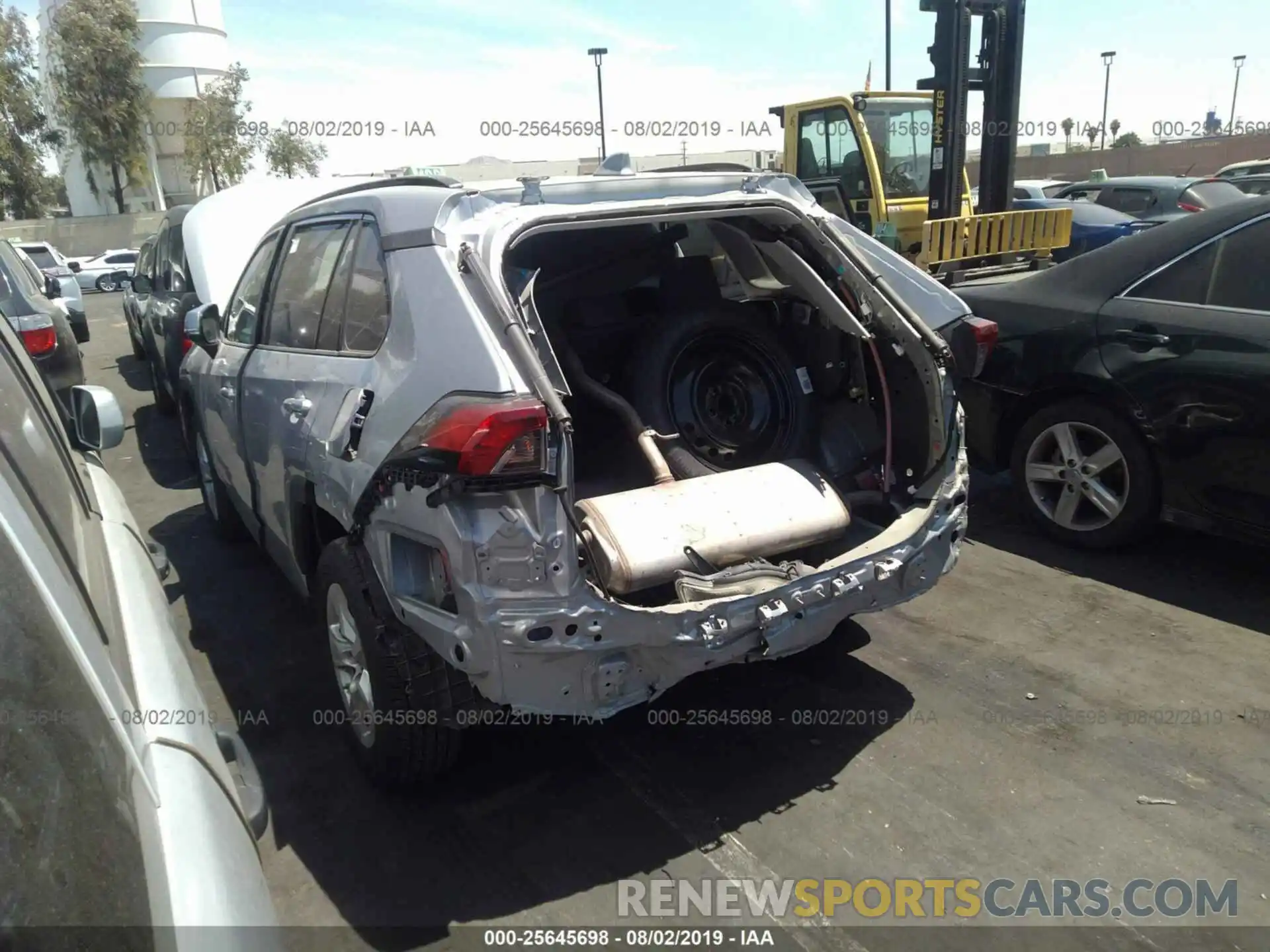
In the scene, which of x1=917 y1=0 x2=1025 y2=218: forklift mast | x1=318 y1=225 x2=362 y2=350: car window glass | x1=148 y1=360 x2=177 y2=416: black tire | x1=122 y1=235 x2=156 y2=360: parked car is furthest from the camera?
x1=122 y1=235 x2=156 y2=360: parked car

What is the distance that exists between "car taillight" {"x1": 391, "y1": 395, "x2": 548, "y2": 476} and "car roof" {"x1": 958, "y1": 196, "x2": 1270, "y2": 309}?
3.42 metres

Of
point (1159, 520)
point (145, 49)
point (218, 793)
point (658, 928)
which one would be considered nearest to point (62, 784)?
point (218, 793)

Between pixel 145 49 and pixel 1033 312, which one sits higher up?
pixel 145 49

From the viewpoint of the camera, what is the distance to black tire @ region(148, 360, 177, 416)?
926 centimetres

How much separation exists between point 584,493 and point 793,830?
5.18ft

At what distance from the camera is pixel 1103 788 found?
3.13 m

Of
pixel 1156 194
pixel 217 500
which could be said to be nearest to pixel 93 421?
pixel 217 500

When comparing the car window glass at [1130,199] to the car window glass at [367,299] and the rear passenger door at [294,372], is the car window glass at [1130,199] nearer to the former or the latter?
the rear passenger door at [294,372]

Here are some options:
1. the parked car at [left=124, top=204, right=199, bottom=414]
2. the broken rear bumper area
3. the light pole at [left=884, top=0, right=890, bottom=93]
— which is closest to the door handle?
the broken rear bumper area

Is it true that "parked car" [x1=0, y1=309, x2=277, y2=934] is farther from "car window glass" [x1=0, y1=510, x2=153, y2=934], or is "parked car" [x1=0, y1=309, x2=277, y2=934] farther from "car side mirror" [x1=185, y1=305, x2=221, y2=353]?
"car side mirror" [x1=185, y1=305, x2=221, y2=353]

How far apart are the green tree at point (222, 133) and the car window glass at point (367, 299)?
46.7 m

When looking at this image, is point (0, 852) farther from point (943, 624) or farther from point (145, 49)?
point (145, 49)

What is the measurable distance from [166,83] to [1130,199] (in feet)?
158

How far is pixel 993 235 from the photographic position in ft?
29.3
